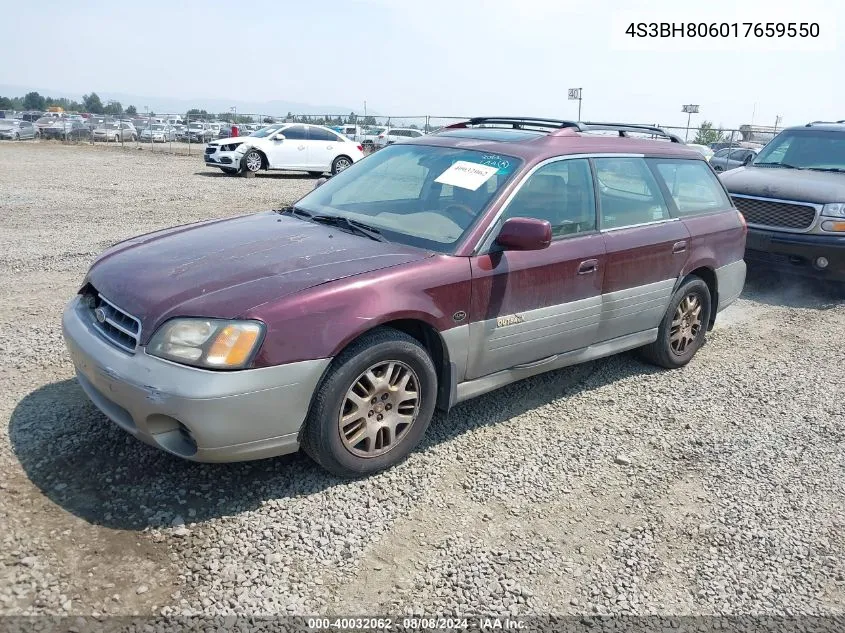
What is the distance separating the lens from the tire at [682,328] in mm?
5070

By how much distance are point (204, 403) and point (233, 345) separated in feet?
0.89

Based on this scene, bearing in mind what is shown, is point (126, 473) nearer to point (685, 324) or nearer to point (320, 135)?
point (685, 324)

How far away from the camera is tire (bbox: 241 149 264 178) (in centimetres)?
1864

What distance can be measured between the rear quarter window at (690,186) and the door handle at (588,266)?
45.8 inches

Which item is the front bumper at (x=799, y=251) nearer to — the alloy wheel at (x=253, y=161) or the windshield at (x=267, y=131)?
the alloy wheel at (x=253, y=161)

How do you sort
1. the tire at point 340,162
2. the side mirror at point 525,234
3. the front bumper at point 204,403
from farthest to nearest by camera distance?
the tire at point 340,162 < the side mirror at point 525,234 < the front bumper at point 204,403

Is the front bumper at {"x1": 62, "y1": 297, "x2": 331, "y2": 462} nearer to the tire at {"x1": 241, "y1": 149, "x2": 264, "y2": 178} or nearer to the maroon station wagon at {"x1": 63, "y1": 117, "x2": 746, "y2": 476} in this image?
the maroon station wagon at {"x1": 63, "y1": 117, "x2": 746, "y2": 476}

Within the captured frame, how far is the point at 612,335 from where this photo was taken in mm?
4609

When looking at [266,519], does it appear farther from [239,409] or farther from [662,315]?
[662,315]

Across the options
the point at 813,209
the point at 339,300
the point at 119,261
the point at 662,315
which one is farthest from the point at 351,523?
the point at 813,209

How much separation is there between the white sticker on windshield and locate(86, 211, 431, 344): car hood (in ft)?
2.14

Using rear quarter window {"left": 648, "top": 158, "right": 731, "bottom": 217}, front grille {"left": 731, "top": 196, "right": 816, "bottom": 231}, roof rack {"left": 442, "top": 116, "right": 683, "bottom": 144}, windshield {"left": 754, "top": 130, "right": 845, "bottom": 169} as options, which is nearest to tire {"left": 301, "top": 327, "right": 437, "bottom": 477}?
roof rack {"left": 442, "top": 116, "right": 683, "bottom": 144}

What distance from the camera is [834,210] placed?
7414 mm

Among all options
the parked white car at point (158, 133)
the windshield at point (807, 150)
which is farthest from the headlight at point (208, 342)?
the parked white car at point (158, 133)
